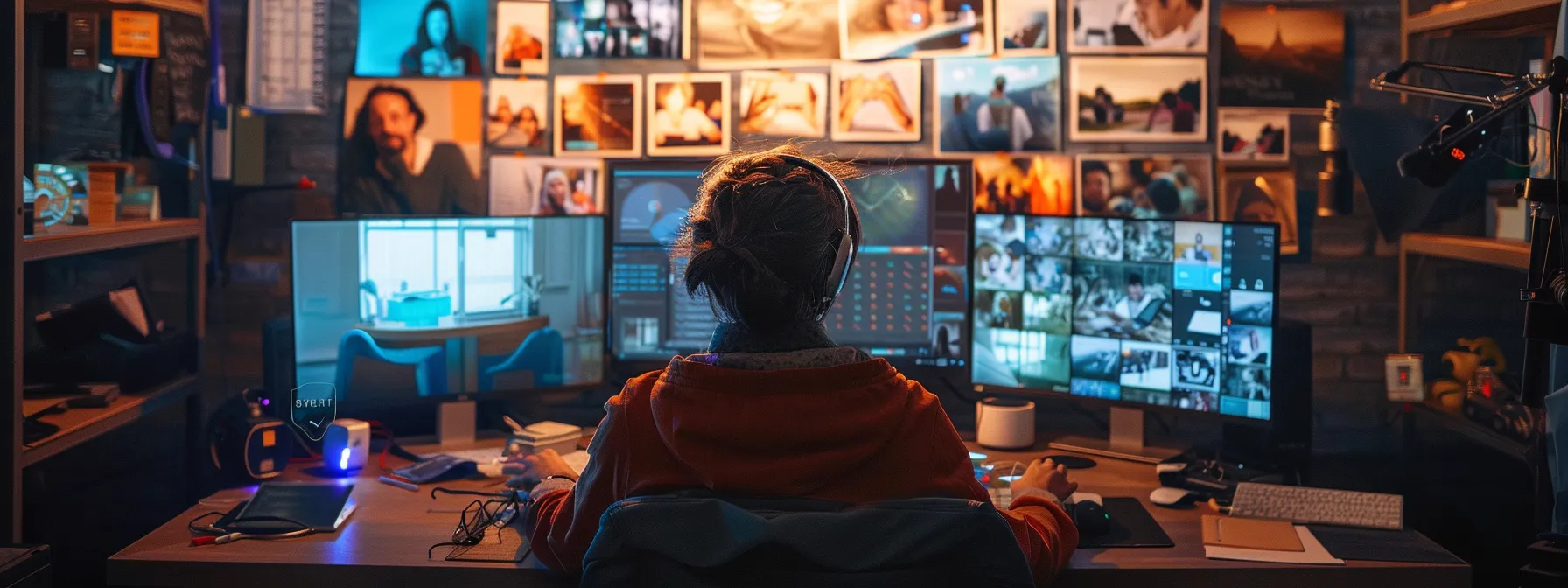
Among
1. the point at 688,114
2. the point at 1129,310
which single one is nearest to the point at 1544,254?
the point at 1129,310

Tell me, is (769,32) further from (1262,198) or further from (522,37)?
(1262,198)

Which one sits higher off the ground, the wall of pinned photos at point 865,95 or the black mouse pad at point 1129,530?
the wall of pinned photos at point 865,95

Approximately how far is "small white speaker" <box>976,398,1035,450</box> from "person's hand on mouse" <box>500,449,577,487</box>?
0.86 meters

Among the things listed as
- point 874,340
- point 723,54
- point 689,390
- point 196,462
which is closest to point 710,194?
point 689,390

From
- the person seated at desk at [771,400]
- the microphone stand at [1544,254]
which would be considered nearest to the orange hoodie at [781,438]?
the person seated at desk at [771,400]

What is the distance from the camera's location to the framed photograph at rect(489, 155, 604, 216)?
9.53ft

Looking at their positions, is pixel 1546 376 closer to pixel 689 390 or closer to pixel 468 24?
pixel 689 390

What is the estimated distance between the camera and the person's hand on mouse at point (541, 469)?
7.45 feet

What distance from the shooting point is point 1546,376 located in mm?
2281

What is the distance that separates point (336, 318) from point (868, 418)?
138 cm

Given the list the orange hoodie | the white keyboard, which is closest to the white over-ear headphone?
the orange hoodie

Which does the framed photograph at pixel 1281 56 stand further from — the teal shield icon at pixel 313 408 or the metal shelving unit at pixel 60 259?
the metal shelving unit at pixel 60 259

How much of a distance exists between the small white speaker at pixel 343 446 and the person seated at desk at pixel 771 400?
93 centimetres

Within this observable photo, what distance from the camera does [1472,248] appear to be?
8.03 ft
